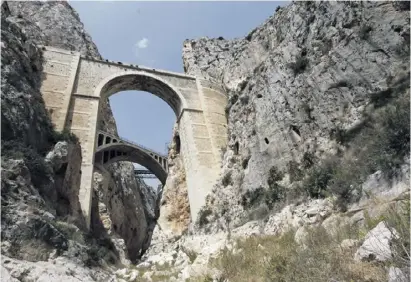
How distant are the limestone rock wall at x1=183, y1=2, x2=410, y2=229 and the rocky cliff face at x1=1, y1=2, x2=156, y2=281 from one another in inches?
257

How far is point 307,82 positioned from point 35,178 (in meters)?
9.98

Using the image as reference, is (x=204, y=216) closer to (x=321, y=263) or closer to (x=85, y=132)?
(x=85, y=132)

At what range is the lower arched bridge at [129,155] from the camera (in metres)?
22.5

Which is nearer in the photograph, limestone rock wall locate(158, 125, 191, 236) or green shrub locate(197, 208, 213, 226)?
green shrub locate(197, 208, 213, 226)

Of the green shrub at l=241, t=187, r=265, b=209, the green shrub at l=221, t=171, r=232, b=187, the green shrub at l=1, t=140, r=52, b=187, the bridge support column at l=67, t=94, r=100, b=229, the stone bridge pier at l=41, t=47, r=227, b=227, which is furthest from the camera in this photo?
the stone bridge pier at l=41, t=47, r=227, b=227

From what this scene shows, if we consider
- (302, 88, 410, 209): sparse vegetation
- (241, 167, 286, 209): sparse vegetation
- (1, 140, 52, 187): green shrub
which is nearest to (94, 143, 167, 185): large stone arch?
(1, 140, 52, 187): green shrub

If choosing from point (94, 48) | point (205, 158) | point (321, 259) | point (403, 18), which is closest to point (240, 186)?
point (205, 158)

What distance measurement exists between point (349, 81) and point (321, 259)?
743 cm

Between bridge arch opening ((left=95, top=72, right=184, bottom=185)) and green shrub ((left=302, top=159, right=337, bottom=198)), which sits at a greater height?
bridge arch opening ((left=95, top=72, right=184, bottom=185))

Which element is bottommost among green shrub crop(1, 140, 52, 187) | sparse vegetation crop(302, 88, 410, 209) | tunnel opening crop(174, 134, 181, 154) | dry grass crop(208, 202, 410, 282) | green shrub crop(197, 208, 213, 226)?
dry grass crop(208, 202, 410, 282)

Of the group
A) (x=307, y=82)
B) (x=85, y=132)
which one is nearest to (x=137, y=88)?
(x=85, y=132)

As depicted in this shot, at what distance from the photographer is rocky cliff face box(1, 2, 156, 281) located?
7250mm

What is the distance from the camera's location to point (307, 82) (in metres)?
11.1

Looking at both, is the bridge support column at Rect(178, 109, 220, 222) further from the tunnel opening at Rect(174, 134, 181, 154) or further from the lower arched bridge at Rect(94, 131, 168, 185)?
the lower arched bridge at Rect(94, 131, 168, 185)
